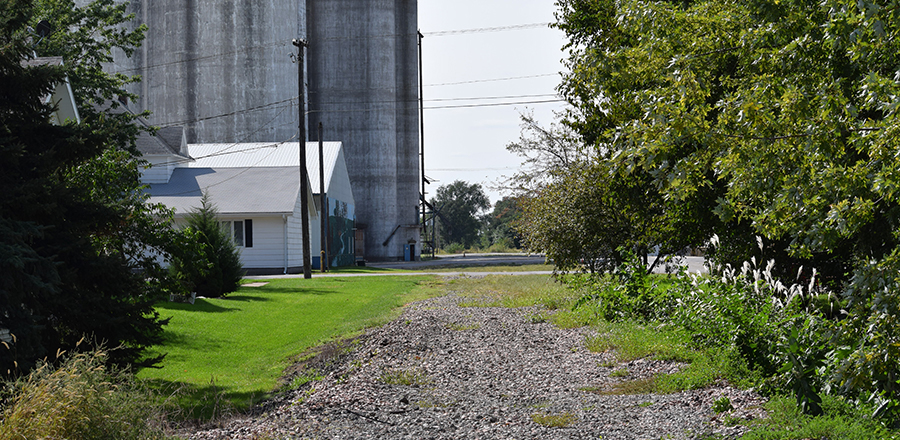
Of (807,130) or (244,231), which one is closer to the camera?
(807,130)

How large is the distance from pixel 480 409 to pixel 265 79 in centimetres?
4830

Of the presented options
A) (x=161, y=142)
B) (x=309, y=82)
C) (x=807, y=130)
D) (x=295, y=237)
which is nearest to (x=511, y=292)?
(x=807, y=130)

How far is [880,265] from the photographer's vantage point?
4.48 m

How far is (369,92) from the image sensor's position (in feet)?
177

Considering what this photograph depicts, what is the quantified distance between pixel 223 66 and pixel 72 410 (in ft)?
164

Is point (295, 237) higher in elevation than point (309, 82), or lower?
lower

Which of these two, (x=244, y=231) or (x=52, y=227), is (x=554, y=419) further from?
(x=244, y=231)

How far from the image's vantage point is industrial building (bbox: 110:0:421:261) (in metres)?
51.7

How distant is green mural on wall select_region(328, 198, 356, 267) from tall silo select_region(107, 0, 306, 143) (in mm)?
9379

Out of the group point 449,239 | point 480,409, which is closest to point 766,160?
point 480,409

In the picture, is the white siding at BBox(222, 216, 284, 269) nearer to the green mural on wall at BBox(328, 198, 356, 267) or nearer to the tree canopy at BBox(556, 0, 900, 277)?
the green mural on wall at BBox(328, 198, 356, 267)

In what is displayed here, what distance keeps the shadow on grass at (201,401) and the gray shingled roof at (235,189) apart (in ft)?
79.3

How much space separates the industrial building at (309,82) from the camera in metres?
51.7

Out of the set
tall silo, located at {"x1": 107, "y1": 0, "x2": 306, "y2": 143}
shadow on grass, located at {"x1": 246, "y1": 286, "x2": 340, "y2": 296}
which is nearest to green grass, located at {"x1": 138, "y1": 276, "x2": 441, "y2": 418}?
shadow on grass, located at {"x1": 246, "y1": 286, "x2": 340, "y2": 296}
